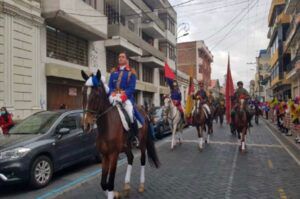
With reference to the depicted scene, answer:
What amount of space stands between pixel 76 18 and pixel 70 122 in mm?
11660

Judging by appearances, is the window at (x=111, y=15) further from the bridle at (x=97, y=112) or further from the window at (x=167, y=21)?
the bridle at (x=97, y=112)

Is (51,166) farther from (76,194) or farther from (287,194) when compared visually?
(287,194)

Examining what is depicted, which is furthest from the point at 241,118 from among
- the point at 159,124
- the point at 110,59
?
the point at 110,59

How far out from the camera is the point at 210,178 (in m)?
7.77

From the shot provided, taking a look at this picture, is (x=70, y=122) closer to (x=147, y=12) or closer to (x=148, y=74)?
(x=147, y=12)

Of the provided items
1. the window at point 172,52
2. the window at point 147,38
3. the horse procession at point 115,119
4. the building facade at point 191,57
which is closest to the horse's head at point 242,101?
the horse procession at point 115,119

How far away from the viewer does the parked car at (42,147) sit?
7.00m

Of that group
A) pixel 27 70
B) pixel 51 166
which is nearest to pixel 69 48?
pixel 27 70

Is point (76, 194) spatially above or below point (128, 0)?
below

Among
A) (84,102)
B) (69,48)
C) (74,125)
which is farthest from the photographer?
(69,48)

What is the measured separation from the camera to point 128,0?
28219 millimetres

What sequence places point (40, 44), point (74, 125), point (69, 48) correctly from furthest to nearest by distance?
point (69, 48) → point (40, 44) → point (74, 125)

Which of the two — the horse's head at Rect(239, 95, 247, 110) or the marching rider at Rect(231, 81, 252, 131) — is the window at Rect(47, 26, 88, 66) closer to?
the marching rider at Rect(231, 81, 252, 131)

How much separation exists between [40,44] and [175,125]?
881cm
